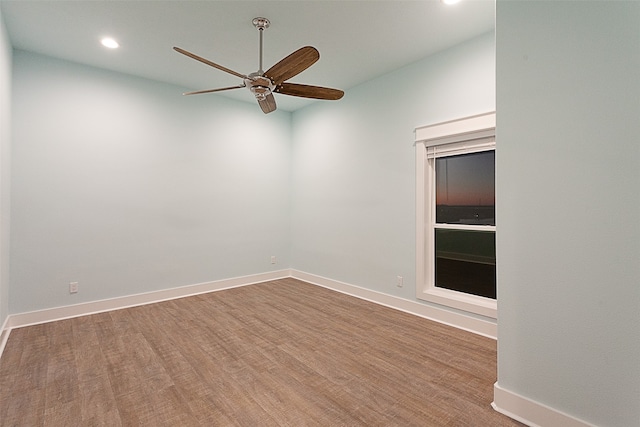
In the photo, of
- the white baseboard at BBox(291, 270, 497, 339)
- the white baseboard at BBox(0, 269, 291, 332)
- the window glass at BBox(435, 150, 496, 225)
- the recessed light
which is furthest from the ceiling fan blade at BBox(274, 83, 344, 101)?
the white baseboard at BBox(0, 269, 291, 332)

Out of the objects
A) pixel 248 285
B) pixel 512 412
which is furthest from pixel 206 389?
pixel 248 285

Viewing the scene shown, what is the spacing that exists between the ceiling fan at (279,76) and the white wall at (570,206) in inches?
49.5

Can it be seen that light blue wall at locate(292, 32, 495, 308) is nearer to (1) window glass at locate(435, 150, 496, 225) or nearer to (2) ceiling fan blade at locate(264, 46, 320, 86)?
(1) window glass at locate(435, 150, 496, 225)

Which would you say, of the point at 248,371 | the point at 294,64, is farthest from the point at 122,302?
the point at 294,64

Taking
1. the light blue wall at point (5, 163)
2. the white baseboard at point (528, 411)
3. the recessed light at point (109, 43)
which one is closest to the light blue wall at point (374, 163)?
the white baseboard at point (528, 411)

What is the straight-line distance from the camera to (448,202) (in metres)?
3.48

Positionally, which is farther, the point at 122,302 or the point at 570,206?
the point at 122,302

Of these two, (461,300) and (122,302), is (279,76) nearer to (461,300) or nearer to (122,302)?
(461,300)

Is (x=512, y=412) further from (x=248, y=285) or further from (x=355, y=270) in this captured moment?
(x=248, y=285)

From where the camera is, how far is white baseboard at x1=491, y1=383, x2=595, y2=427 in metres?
1.62

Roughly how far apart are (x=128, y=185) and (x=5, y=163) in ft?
3.79

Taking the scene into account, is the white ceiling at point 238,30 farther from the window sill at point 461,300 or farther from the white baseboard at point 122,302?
the white baseboard at point 122,302

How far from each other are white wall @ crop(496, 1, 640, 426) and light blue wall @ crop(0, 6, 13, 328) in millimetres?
3844

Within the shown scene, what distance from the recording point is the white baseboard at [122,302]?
10.6 feet
